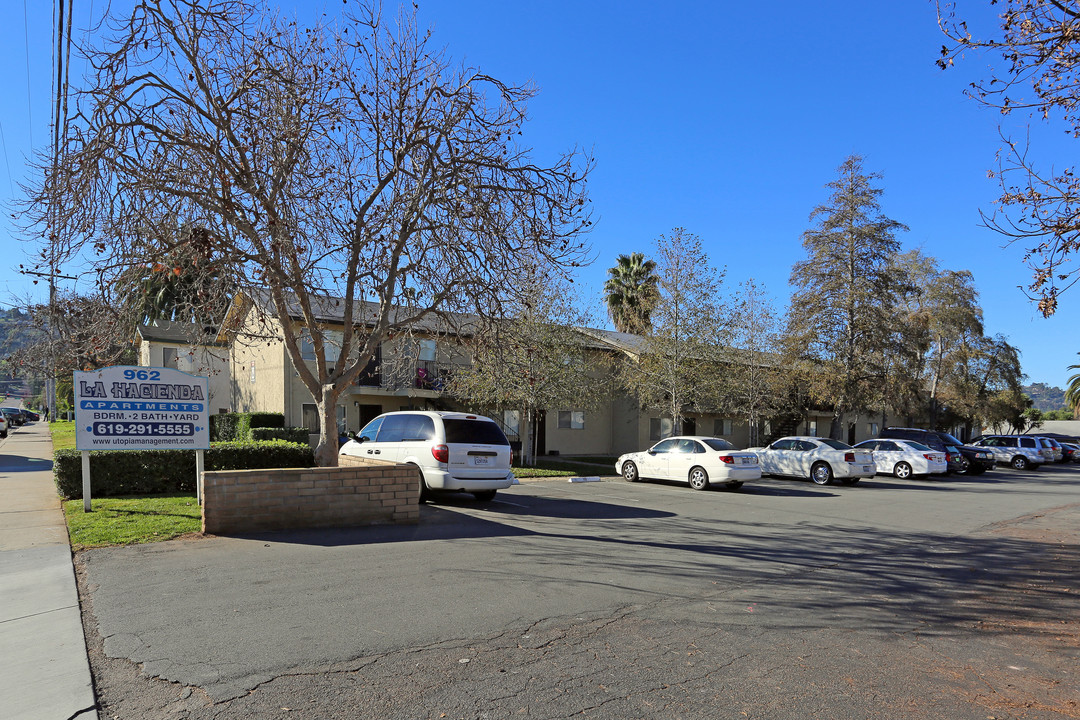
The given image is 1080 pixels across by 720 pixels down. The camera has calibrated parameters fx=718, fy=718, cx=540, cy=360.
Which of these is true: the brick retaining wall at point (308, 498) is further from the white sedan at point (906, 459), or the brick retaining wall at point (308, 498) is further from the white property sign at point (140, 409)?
the white sedan at point (906, 459)

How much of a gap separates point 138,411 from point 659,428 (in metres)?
27.5

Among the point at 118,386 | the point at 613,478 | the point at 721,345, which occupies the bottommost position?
the point at 613,478

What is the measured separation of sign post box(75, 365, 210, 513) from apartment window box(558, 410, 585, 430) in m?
21.8

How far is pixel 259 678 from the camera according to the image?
184 inches

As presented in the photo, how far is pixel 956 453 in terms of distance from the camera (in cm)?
2978

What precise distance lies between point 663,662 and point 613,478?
17368 mm

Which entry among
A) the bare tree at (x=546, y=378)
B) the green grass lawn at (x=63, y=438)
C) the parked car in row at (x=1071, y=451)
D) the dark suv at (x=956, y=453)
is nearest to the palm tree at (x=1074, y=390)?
the parked car in row at (x=1071, y=451)

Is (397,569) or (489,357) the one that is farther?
(489,357)

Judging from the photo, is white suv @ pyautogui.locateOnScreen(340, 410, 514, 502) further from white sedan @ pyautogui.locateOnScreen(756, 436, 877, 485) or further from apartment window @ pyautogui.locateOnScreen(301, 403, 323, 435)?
apartment window @ pyautogui.locateOnScreen(301, 403, 323, 435)

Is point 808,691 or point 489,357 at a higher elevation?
point 489,357

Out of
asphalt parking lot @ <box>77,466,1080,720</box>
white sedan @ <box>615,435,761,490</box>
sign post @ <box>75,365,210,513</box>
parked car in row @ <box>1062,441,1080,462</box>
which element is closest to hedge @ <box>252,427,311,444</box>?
white sedan @ <box>615,435,761,490</box>

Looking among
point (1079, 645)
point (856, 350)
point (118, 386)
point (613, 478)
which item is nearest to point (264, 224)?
point (118, 386)

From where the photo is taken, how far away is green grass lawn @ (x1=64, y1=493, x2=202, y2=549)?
9133mm

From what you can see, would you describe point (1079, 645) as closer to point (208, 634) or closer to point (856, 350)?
point (208, 634)
